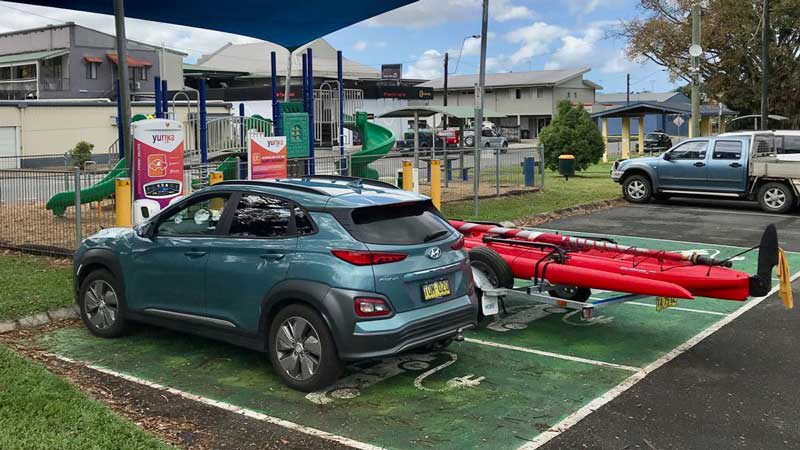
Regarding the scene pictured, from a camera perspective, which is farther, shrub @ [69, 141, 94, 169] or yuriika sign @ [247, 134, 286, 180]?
shrub @ [69, 141, 94, 169]

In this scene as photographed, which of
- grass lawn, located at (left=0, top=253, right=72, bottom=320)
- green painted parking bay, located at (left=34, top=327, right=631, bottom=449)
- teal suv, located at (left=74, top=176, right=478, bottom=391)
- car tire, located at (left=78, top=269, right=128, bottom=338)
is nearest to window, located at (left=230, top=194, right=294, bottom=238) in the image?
teal suv, located at (left=74, top=176, right=478, bottom=391)

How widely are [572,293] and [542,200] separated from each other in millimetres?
11127

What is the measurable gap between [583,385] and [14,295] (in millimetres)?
6457

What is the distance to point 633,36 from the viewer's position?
44750 millimetres

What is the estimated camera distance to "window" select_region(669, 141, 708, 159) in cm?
1927

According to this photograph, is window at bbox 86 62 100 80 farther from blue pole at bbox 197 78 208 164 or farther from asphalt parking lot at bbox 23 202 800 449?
asphalt parking lot at bbox 23 202 800 449

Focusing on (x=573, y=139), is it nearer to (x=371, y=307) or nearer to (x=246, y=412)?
(x=371, y=307)

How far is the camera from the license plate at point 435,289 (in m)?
6.17

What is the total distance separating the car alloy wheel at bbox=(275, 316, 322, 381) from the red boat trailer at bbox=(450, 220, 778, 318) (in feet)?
7.76

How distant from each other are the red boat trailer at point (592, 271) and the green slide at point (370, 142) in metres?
10.9

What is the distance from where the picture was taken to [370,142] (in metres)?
24.6

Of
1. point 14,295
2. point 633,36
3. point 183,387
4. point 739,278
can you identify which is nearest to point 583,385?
point 739,278

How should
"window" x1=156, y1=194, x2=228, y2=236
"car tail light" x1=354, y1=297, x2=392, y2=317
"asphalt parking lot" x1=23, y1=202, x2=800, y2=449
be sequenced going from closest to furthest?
1. "asphalt parking lot" x1=23, y1=202, x2=800, y2=449
2. "car tail light" x1=354, y1=297, x2=392, y2=317
3. "window" x1=156, y1=194, x2=228, y2=236

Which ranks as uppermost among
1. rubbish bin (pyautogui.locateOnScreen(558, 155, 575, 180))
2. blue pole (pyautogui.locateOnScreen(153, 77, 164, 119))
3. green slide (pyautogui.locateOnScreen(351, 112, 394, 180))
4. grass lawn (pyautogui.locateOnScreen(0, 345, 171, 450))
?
blue pole (pyautogui.locateOnScreen(153, 77, 164, 119))
